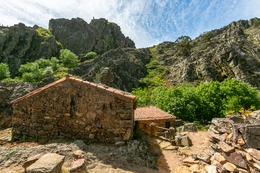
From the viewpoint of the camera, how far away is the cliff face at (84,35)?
87.9 meters

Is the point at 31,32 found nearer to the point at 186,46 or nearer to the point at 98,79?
the point at 98,79

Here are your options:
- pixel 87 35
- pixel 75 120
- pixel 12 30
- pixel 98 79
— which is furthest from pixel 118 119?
pixel 87 35

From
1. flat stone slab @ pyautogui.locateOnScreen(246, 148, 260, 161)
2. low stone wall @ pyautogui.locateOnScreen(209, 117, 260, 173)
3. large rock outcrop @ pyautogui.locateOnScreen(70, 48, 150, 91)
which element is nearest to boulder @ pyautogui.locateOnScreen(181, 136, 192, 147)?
low stone wall @ pyautogui.locateOnScreen(209, 117, 260, 173)

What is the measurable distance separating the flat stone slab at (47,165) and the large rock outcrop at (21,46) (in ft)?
233

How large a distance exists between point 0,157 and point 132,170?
576 centimetres

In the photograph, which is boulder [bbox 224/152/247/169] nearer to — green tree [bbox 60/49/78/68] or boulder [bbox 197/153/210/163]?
boulder [bbox 197/153/210/163]

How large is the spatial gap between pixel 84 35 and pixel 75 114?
8824cm

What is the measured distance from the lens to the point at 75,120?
850 cm

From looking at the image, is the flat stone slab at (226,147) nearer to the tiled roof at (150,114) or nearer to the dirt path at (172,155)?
the dirt path at (172,155)

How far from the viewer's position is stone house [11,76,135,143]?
823cm

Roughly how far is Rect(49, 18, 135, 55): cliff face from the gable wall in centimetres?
8347

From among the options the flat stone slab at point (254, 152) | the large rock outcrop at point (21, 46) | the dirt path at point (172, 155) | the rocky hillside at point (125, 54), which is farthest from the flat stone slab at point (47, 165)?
the large rock outcrop at point (21, 46)

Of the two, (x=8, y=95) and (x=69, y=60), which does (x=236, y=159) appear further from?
(x=69, y=60)

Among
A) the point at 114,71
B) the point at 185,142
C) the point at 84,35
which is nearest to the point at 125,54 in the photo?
the point at 114,71
